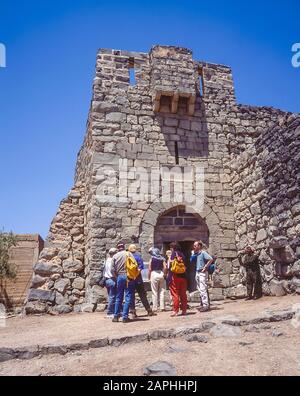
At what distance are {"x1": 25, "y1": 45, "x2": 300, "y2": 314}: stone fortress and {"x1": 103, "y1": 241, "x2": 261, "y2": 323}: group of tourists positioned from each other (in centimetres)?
86

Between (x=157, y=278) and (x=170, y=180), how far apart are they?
3.16m

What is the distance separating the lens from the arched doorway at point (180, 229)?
359 inches

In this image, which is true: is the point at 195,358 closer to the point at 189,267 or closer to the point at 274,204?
the point at 274,204

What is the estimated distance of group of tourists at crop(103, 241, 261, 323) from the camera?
6.42 m

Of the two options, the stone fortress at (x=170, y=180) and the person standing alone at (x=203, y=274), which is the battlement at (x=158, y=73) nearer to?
the stone fortress at (x=170, y=180)

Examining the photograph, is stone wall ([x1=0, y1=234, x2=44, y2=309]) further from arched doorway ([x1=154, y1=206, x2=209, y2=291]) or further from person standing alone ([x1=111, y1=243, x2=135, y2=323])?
person standing alone ([x1=111, y1=243, x2=135, y2=323])

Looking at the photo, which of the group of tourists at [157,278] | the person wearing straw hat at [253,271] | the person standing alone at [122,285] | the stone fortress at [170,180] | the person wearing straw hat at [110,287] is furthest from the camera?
the stone fortress at [170,180]

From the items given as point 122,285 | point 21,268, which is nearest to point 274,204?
point 122,285

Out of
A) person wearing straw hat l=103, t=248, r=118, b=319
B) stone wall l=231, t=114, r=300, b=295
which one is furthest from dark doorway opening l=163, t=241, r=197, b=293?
person wearing straw hat l=103, t=248, r=118, b=319

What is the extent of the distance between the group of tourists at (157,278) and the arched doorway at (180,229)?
169cm

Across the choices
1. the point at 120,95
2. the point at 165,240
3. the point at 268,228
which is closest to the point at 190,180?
the point at 165,240

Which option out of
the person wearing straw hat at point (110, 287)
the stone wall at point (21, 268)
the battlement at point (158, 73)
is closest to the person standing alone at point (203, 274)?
the person wearing straw hat at point (110, 287)

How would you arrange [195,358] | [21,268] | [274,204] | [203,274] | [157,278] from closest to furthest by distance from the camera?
1. [195,358]
2. [203,274]
3. [157,278]
4. [274,204]
5. [21,268]

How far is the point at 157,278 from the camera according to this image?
284 inches
